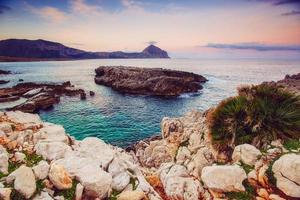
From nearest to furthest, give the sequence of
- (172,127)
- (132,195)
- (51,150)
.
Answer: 1. (132,195)
2. (51,150)
3. (172,127)

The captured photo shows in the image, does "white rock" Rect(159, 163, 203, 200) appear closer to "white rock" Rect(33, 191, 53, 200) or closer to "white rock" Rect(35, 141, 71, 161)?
"white rock" Rect(35, 141, 71, 161)

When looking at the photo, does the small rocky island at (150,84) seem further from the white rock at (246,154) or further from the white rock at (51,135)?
the white rock at (246,154)

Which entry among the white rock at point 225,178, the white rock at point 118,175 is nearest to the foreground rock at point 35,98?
the white rock at point 118,175

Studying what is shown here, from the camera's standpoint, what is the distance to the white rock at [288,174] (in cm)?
780

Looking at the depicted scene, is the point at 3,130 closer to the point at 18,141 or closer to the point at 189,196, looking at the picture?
the point at 18,141

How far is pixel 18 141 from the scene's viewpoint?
10.1m

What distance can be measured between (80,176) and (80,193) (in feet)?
2.07

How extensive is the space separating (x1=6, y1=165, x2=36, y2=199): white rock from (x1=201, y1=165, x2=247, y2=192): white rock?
621cm

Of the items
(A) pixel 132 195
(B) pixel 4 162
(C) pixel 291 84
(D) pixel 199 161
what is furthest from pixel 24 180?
(C) pixel 291 84

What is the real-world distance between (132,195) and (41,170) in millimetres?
3298

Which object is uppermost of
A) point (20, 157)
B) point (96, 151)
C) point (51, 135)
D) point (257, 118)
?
point (257, 118)

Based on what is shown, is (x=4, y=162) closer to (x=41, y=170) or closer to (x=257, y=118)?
(x=41, y=170)

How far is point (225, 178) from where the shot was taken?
877cm

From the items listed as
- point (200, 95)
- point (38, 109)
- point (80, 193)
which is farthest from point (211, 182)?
point (200, 95)
